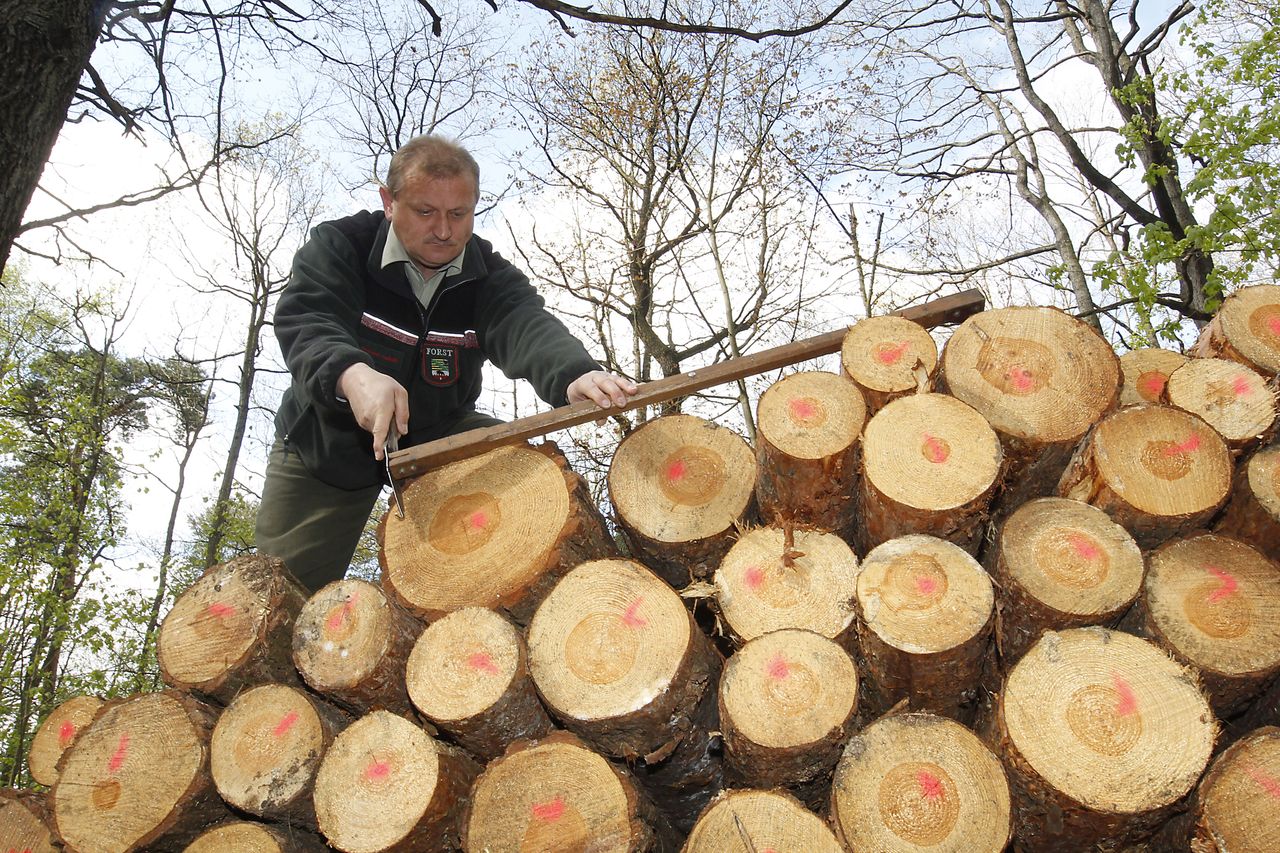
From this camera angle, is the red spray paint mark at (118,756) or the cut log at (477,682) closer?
the cut log at (477,682)

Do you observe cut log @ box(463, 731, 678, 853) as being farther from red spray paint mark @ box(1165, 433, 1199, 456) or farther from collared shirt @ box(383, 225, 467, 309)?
collared shirt @ box(383, 225, 467, 309)

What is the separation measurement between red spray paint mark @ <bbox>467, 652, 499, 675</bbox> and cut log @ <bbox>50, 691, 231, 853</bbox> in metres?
0.87

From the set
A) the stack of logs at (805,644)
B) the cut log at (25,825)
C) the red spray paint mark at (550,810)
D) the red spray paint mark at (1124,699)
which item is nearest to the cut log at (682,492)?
the stack of logs at (805,644)

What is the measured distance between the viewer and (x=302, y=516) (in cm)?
287

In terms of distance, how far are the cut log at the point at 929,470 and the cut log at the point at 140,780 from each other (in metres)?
2.00

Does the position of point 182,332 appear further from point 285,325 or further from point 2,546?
point 285,325

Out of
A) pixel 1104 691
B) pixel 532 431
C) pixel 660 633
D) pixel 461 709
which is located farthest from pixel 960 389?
pixel 461 709

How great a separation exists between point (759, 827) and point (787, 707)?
0.25 meters

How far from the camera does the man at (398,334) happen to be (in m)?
2.58

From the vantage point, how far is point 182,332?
14.1m

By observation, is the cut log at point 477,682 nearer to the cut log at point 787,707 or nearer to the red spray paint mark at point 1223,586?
the cut log at point 787,707

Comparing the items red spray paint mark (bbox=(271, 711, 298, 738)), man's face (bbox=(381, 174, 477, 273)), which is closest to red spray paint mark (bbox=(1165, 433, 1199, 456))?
man's face (bbox=(381, 174, 477, 273))

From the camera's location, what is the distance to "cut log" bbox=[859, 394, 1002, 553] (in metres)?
1.84

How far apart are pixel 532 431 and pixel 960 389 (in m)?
1.25
